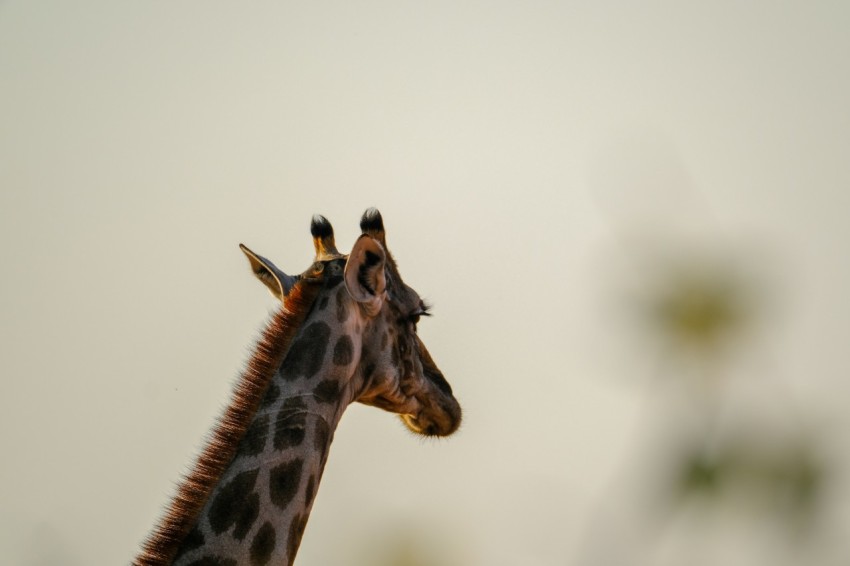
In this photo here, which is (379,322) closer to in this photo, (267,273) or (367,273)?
(367,273)

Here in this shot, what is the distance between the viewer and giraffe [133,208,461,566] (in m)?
4.64

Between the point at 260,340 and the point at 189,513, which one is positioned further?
the point at 260,340

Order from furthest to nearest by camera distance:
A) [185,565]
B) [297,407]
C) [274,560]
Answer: [297,407]
[274,560]
[185,565]

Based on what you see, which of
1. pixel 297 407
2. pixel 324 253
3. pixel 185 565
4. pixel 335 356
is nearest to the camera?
pixel 185 565

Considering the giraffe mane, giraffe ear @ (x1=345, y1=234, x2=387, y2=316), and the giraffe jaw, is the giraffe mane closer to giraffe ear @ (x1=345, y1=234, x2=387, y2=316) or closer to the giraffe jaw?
giraffe ear @ (x1=345, y1=234, x2=387, y2=316)

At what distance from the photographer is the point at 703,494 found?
2.12 metres

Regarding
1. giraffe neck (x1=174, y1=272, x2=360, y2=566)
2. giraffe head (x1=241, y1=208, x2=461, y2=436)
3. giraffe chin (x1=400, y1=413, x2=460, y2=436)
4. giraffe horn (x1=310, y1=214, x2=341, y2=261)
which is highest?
giraffe horn (x1=310, y1=214, x2=341, y2=261)

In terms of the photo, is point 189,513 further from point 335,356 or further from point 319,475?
point 335,356

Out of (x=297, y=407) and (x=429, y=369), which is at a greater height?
(x=429, y=369)

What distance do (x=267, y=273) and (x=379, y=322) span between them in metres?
1.04

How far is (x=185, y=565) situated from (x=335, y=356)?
1.53m

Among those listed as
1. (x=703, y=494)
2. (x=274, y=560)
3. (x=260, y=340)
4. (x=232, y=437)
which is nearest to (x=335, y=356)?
(x=260, y=340)

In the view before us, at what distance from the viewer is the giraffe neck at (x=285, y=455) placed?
4.63 meters

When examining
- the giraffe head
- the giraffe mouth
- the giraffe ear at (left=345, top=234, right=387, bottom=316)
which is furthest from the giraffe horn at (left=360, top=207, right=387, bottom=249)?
the giraffe mouth
